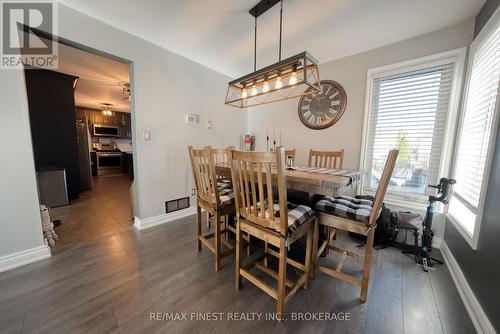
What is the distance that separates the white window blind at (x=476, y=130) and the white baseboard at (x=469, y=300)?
36cm

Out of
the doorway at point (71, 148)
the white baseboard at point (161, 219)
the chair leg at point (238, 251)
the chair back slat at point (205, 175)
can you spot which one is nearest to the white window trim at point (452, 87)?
the chair leg at point (238, 251)

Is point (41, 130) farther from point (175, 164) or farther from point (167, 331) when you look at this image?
point (167, 331)

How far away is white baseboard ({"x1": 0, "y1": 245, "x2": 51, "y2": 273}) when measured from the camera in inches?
62.5

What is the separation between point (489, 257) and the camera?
1172 millimetres

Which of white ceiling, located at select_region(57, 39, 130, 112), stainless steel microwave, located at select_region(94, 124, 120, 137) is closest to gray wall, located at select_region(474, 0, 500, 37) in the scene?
white ceiling, located at select_region(57, 39, 130, 112)

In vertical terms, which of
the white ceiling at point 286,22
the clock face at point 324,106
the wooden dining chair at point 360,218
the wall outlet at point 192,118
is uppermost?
the white ceiling at point 286,22

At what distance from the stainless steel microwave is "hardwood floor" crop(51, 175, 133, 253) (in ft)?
11.1

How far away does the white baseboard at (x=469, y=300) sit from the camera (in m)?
1.09

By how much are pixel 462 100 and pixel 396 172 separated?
3.06 ft

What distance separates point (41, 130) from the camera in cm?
329

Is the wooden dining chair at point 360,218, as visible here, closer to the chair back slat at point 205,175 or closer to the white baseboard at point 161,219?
the chair back slat at point 205,175

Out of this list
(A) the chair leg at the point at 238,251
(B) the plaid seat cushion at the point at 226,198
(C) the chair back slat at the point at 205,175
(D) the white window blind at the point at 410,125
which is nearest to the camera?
(A) the chair leg at the point at 238,251

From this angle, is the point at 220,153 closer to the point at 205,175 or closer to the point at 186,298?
the point at 205,175

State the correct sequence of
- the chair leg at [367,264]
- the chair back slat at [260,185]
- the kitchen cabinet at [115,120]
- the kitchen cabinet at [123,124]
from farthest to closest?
the kitchen cabinet at [123,124] < the kitchen cabinet at [115,120] < the chair leg at [367,264] < the chair back slat at [260,185]
